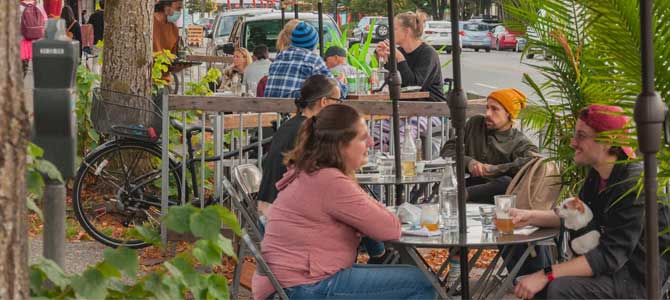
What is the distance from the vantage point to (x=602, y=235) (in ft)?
16.4

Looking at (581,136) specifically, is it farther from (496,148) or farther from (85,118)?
(85,118)

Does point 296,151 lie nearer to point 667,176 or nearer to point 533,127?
point 667,176

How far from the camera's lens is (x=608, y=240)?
4.93m

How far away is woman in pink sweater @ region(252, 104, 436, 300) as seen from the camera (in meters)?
4.94

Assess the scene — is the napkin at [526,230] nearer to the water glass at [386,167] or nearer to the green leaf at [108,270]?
the water glass at [386,167]

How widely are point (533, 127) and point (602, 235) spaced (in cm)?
193

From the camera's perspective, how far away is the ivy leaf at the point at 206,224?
3332mm

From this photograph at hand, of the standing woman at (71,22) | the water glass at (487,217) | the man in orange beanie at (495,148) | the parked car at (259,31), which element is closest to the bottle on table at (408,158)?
the man in orange beanie at (495,148)

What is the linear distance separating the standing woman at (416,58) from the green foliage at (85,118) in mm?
2648

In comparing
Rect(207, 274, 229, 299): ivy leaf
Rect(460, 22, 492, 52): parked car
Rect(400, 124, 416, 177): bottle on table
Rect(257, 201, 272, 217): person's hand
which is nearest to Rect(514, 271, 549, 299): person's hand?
Rect(257, 201, 272, 217): person's hand

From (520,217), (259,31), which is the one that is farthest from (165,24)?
(520,217)

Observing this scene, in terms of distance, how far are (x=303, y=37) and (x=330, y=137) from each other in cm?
443

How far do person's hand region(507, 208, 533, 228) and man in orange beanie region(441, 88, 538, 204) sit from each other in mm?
2121

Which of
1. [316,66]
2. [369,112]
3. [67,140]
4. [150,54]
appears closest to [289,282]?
[67,140]
